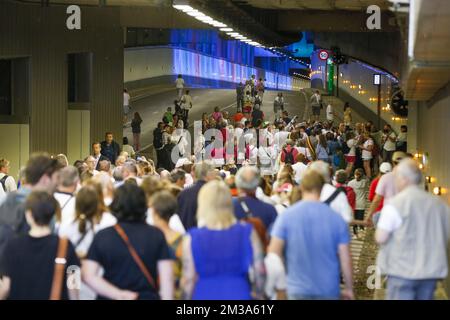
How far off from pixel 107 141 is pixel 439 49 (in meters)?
13.3

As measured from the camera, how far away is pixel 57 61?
27.1 meters

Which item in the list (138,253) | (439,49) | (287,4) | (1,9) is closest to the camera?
(138,253)

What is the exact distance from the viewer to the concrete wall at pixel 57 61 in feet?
82.2

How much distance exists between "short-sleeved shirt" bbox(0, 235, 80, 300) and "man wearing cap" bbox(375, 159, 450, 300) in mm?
2621

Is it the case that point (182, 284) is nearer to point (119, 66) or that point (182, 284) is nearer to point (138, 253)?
point (138, 253)

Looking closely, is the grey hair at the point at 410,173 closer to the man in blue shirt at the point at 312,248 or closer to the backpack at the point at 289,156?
the man in blue shirt at the point at 312,248

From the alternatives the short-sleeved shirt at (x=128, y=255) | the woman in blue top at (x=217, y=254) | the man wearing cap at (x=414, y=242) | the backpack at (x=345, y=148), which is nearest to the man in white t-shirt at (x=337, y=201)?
the man wearing cap at (x=414, y=242)

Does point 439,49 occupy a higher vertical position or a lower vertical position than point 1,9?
lower

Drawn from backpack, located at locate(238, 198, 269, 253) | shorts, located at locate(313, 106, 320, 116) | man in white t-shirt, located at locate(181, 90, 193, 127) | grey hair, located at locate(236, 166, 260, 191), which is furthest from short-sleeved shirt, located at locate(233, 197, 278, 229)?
shorts, located at locate(313, 106, 320, 116)

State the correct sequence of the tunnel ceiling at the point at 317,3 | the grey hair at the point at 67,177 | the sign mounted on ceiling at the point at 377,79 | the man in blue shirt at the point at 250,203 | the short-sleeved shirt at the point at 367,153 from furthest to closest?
1. the sign mounted on ceiling at the point at 377,79
2. the short-sleeved shirt at the point at 367,153
3. the tunnel ceiling at the point at 317,3
4. the grey hair at the point at 67,177
5. the man in blue shirt at the point at 250,203

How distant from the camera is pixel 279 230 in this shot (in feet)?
28.9

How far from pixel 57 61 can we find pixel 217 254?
64.7 ft

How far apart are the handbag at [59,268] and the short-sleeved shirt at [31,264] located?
0.02 meters
